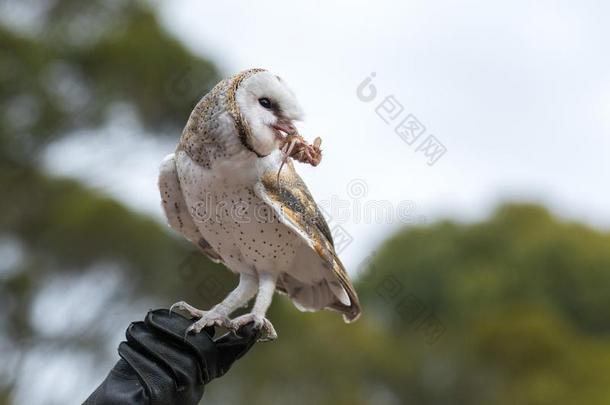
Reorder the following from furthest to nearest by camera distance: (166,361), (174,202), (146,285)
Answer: (146,285) → (174,202) → (166,361)

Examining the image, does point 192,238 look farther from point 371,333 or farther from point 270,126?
point 371,333

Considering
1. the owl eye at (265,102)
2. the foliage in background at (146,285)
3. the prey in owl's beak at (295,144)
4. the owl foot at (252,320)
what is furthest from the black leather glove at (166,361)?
the foliage in background at (146,285)

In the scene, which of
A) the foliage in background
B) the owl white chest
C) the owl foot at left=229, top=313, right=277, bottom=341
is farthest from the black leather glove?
the foliage in background

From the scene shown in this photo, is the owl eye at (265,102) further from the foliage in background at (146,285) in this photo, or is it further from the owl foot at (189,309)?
the foliage in background at (146,285)

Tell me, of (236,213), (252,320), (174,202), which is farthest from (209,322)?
(174,202)

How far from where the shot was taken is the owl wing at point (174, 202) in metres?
3.12

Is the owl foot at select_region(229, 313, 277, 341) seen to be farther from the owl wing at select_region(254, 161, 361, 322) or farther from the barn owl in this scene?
the owl wing at select_region(254, 161, 361, 322)

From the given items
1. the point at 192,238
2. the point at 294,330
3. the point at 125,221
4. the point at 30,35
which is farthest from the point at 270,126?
the point at 294,330

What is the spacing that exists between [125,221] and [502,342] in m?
14.0

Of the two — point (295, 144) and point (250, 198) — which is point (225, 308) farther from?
point (295, 144)

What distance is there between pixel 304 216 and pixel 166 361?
0.64m

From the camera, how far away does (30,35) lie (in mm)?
12492

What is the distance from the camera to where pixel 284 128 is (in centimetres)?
288

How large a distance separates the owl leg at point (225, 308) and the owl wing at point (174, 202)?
0.19 meters
